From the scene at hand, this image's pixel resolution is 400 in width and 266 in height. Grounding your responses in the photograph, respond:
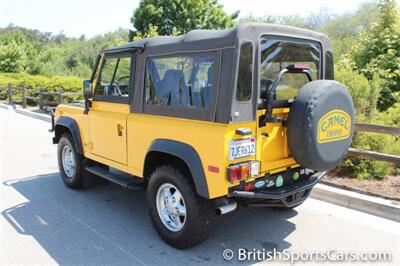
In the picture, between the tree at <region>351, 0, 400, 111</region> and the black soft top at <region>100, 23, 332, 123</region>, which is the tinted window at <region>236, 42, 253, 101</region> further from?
the tree at <region>351, 0, 400, 111</region>

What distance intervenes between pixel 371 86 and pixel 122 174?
4878mm

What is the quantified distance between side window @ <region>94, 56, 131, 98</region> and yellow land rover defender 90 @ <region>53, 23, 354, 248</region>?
1.5 inches

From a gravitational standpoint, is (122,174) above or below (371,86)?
below

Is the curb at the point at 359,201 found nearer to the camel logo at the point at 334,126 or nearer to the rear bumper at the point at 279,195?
the rear bumper at the point at 279,195

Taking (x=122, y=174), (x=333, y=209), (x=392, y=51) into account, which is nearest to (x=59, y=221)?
(x=122, y=174)

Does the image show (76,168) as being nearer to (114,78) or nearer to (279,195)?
(114,78)

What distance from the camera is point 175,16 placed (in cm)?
2991

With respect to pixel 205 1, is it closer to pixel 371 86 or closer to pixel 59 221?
pixel 371 86

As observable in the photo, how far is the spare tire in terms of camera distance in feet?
11.5

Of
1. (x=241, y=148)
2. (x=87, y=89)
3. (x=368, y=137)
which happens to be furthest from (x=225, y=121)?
(x=368, y=137)

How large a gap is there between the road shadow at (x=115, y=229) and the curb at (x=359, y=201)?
2.14 ft

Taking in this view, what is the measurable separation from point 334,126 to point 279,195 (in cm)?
90

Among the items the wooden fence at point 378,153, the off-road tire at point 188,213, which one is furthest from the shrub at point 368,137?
the off-road tire at point 188,213

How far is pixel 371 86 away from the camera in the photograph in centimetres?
698
